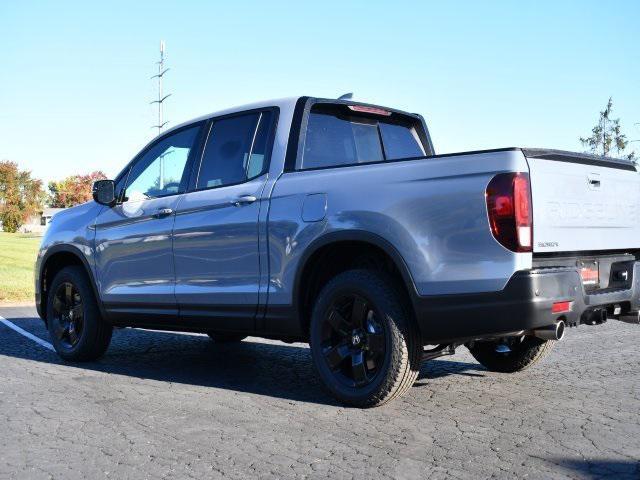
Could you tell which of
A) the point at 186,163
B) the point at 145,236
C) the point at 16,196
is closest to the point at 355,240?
the point at 186,163

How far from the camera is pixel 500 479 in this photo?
3.36 meters

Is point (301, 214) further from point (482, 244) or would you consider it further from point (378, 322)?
point (482, 244)

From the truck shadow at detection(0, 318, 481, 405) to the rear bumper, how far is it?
1.04m

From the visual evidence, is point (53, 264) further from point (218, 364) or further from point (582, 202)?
point (582, 202)

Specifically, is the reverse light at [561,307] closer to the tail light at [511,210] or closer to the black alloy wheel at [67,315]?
the tail light at [511,210]

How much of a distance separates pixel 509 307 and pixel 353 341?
111 centimetres

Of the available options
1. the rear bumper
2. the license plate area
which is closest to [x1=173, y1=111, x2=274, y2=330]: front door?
the rear bumper

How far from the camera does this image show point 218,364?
6738 millimetres

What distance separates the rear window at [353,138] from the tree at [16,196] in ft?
304

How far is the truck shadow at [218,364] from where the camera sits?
18.6ft

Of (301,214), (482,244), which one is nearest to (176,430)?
(301,214)

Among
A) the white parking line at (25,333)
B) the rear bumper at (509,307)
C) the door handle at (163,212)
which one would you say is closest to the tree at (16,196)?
the white parking line at (25,333)

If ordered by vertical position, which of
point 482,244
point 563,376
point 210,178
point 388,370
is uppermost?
point 210,178

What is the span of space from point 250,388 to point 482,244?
226 centimetres
